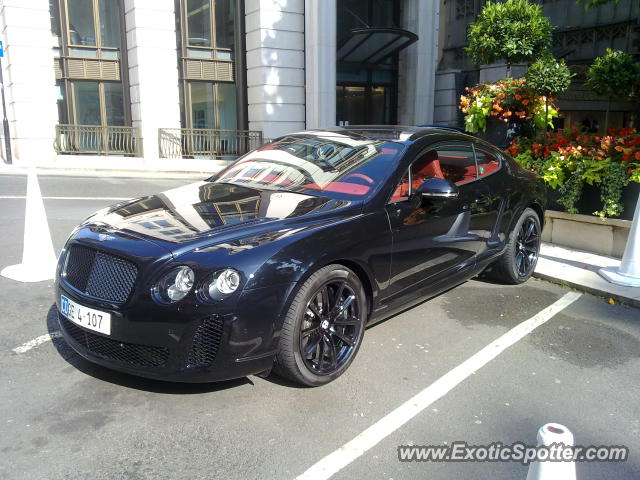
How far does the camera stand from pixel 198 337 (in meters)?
2.99

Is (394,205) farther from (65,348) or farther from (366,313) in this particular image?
(65,348)

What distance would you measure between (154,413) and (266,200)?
156 cm

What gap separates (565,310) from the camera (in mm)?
5117

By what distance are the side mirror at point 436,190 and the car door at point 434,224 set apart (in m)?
0.11

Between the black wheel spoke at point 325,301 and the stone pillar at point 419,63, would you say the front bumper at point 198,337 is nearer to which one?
the black wheel spoke at point 325,301

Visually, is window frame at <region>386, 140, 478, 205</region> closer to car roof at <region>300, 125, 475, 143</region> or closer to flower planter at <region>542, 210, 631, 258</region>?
car roof at <region>300, 125, 475, 143</region>

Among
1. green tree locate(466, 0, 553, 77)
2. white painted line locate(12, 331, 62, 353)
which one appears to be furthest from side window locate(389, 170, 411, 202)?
green tree locate(466, 0, 553, 77)

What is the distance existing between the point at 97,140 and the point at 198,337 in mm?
17835

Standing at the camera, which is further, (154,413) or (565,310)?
(565,310)

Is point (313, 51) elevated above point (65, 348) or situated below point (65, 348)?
above

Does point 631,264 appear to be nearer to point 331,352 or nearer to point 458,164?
point 458,164

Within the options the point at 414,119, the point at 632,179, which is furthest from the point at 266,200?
the point at 414,119

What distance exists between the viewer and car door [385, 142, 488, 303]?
4.01m

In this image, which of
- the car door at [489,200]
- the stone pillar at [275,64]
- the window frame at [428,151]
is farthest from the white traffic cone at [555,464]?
the stone pillar at [275,64]
